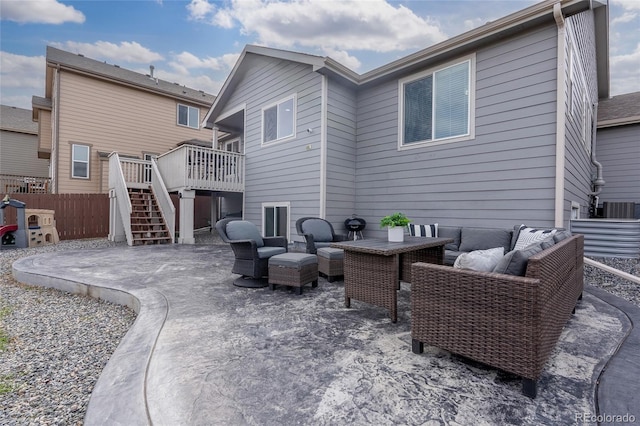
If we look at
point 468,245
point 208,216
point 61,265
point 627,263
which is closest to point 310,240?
point 468,245

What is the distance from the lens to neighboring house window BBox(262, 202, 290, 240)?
7726mm

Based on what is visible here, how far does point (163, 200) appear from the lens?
870 cm

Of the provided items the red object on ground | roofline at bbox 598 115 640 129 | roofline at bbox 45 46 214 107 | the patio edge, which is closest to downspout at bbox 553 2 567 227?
the patio edge

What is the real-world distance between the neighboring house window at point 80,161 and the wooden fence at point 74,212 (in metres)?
2.27

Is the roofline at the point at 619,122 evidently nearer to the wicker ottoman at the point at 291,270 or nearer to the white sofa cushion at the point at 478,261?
the white sofa cushion at the point at 478,261

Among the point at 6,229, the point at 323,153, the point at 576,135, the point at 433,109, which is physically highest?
the point at 433,109

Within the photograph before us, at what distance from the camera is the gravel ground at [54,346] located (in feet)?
5.47

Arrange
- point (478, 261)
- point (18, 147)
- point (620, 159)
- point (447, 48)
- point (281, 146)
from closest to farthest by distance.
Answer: point (478, 261), point (447, 48), point (281, 146), point (620, 159), point (18, 147)

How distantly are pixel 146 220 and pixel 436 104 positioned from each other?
8.42 metres

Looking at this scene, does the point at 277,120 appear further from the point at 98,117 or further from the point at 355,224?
the point at 98,117

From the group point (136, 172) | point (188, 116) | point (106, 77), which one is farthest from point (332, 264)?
point (188, 116)

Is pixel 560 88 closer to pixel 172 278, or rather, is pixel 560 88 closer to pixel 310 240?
pixel 310 240

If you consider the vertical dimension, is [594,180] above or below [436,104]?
below

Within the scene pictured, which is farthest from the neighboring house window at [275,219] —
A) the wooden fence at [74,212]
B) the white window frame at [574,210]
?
the wooden fence at [74,212]
